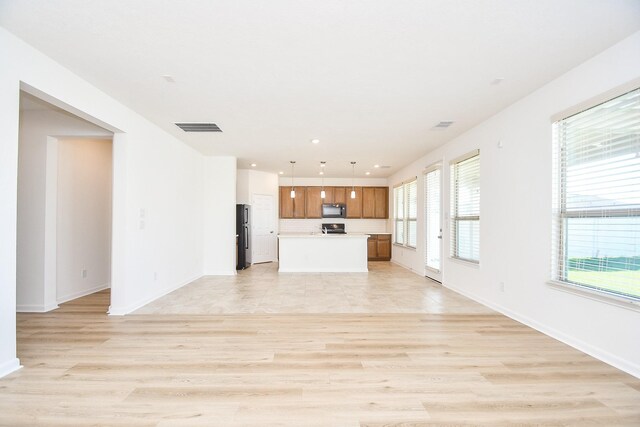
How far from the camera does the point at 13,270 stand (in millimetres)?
2549

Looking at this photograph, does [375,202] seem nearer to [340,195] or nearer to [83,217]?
[340,195]

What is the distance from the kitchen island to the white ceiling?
3.64 m

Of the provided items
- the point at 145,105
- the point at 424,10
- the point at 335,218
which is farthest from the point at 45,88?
the point at 335,218

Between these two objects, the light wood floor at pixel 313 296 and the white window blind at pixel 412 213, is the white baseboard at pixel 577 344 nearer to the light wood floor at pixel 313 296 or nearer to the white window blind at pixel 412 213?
the light wood floor at pixel 313 296

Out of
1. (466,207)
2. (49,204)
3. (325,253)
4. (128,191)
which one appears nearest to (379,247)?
(325,253)

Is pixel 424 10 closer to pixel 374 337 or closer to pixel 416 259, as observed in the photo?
pixel 374 337

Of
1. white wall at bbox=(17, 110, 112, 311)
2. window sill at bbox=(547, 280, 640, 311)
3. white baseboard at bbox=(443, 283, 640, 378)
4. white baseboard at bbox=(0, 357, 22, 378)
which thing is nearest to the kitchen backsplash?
white baseboard at bbox=(443, 283, 640, 378)

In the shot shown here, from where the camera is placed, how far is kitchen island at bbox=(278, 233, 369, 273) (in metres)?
7.55

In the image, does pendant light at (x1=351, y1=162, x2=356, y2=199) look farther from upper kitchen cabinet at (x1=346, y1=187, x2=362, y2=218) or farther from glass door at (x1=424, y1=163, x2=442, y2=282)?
glass door at (x1=424, y1=163, x2=442, y2=282)

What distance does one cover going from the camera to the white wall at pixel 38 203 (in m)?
4.16

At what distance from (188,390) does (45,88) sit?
2.90 meters

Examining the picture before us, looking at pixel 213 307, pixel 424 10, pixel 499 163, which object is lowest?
pixel 213 307

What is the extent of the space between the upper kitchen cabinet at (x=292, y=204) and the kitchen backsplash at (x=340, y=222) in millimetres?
285

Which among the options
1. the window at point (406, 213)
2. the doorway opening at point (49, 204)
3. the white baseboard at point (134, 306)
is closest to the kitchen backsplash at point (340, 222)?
the window at point (406, 213)
